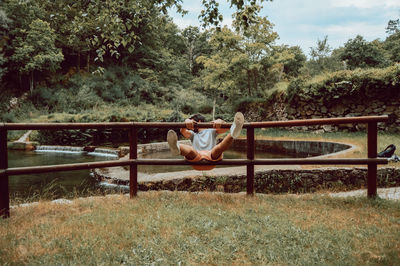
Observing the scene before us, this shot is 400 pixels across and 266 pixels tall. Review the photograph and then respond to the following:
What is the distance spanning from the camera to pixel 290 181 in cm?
554

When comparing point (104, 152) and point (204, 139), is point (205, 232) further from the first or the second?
point (104, 152)

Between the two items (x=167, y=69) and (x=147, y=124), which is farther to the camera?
(x=167, y=69)

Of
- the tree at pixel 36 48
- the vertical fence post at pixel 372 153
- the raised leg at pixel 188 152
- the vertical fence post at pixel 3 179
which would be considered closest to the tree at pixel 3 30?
the tree at pixel 36 48

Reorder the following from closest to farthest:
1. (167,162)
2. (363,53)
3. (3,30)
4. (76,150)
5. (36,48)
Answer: (167,162)
(76,150)
(363,53)
(36,48)
(3,30)

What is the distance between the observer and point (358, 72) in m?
12.1

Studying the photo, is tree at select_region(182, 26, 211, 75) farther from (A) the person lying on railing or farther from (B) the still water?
(A) the person lying on railing

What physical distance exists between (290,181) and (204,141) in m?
2.62

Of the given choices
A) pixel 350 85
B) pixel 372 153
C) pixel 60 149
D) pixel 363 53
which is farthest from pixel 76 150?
pixel 363 53

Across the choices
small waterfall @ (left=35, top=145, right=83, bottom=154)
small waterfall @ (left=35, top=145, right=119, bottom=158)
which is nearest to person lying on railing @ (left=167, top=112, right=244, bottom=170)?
small waterfall @ (left=35, top=145, right=119, bottom=158)

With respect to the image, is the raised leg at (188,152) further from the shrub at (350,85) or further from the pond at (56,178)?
the shrub at (350,85)

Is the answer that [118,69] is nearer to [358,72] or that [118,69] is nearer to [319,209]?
[358,72]

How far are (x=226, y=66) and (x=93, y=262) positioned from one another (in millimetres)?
16281

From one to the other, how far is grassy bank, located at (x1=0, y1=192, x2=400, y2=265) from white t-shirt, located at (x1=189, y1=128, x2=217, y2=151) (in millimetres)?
659

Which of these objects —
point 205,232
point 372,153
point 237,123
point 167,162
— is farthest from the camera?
point 167,162
